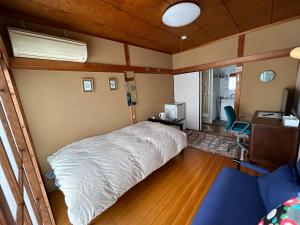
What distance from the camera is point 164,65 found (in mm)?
3947

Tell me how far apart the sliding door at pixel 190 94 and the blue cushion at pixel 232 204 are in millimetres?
2624

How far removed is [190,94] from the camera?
4.00 metres

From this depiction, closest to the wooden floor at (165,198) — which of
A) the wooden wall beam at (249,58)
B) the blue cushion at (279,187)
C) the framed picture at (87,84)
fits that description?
the blue cushion at (279,187)

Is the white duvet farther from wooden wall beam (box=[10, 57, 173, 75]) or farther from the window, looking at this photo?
the window

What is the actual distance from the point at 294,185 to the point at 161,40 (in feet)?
9.73

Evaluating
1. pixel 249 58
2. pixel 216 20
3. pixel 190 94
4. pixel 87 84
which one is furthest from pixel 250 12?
pixel 87 84

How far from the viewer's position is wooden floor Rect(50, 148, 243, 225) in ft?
4.94

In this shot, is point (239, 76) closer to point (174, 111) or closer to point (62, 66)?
point (174, 111)

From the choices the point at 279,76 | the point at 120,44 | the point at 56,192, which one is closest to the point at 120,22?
the point at 120,44

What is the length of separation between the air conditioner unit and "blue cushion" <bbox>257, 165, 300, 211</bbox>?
2.75 meters

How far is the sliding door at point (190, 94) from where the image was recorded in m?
3.84

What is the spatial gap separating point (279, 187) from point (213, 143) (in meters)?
2.05

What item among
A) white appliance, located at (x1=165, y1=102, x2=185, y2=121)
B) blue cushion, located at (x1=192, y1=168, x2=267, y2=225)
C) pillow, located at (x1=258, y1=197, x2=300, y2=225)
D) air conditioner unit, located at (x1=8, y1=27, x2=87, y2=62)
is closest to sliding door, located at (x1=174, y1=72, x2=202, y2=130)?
white appliance, located at (x1=165, y1=102, x2=185, y2=121)

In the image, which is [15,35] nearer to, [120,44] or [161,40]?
[120,44]
